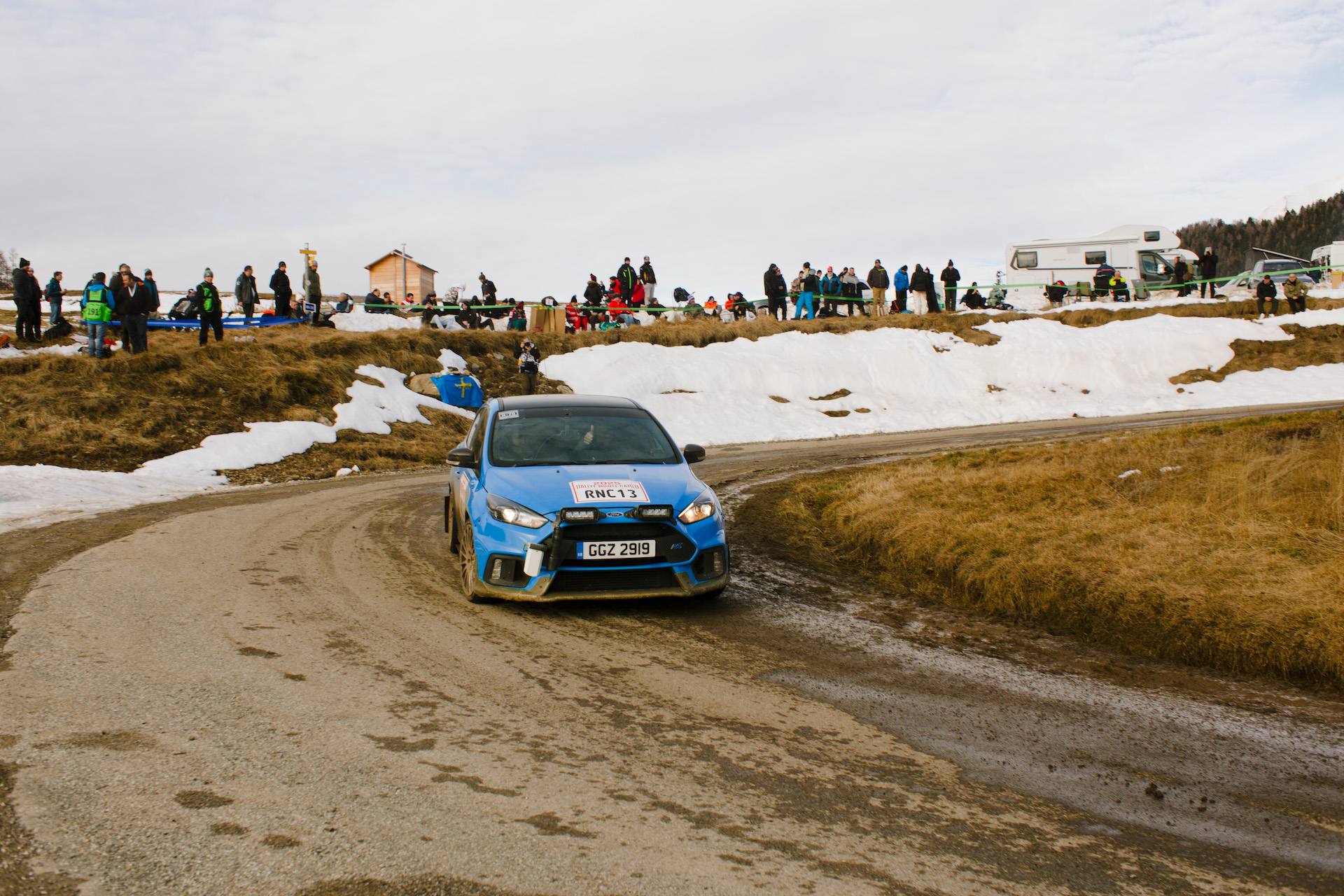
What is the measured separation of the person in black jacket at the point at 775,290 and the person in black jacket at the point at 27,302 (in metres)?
20.8

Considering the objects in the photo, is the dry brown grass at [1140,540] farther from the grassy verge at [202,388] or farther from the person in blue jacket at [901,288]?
the person in blue jacket at [901,288]

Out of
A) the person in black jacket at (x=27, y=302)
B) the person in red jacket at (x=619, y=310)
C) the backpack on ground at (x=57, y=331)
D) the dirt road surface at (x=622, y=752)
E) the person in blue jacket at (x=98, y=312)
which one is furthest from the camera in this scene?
the person in red jacket at (x=619, y=310)

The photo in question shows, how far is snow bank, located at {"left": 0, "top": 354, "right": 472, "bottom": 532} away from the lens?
10758mm

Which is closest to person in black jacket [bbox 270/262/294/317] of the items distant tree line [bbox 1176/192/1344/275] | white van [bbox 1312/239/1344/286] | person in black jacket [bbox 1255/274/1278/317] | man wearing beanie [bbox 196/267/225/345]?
man wearing beanie [bbox 196/267/225/345]

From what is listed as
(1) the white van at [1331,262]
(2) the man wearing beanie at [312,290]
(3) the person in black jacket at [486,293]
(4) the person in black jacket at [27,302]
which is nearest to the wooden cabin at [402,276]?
(3) the person in black jacket at [486,293]

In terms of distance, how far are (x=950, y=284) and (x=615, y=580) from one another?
30582 mm

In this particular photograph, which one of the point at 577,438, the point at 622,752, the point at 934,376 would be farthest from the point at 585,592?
the point at 934,376

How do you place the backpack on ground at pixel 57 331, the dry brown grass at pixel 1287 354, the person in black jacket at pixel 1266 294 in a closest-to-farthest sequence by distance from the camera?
1. the backpack on ground at pixel 57 331
2. the dry brown grass at pixel 1287 354
3. the person in black jacket at pixel 1266 294

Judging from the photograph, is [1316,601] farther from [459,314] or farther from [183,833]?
[459,314]

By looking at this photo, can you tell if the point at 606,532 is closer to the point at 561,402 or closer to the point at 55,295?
the point at 561,402

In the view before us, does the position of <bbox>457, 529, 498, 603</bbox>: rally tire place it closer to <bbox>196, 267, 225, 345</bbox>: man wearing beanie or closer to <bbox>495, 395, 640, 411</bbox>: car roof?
<bbox>495, 395, 640, 411</bbox>: car roof

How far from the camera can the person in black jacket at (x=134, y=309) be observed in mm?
18203

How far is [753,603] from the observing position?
6758 millimetres

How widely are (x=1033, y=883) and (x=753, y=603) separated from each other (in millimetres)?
3929
